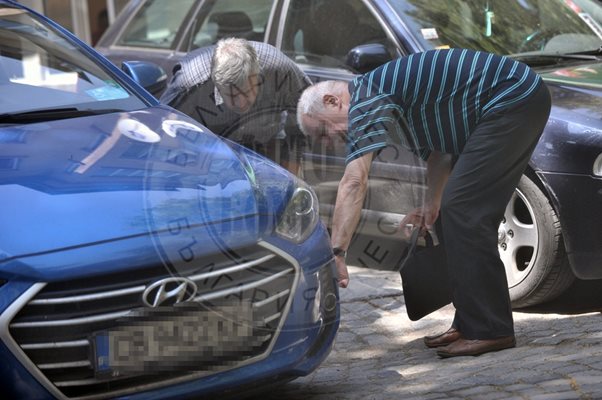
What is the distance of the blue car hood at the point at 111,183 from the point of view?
3.38 meters

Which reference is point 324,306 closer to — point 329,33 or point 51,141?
point 51,141

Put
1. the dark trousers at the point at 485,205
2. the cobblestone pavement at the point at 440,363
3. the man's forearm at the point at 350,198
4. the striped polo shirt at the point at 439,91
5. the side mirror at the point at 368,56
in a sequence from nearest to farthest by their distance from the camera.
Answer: the cobblestone pavement at the point at 440,363 → the man's forearm at the point at 350,198 → the striped polo shirt at the point at 439,91 → the dark trousers at the point at 485,205 → the side mirror at the point at 368,56

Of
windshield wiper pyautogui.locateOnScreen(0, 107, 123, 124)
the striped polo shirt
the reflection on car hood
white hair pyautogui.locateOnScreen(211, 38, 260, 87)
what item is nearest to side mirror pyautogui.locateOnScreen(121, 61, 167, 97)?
white hair pyautogui.locateOnScreen(211, 38, 260, 87)

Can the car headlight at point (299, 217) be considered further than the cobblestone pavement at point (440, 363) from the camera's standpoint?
No

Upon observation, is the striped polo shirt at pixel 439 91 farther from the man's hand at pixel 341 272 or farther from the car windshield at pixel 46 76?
the car windshield at pixel 46 76

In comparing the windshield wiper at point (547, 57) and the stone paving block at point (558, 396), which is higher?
the windshield wiper at point (547, 57)

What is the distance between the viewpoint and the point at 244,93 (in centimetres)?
521

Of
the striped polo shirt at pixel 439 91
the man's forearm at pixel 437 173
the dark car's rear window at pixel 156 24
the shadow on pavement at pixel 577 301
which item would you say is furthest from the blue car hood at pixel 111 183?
the dark car's rear window at pixel 156 24

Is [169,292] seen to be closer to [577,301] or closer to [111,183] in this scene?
[111,183]

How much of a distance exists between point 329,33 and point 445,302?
212 centimetres

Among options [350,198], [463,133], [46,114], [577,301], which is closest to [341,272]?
[350,198]

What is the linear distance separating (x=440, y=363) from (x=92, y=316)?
1.75 meters

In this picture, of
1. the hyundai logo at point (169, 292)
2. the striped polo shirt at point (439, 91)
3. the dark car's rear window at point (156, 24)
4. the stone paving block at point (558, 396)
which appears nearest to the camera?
the hyundai logo at point (169, 292)

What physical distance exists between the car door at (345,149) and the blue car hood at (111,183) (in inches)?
60.4
